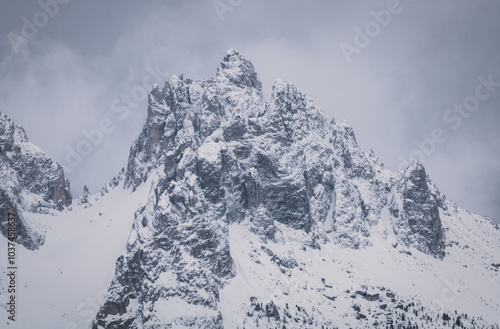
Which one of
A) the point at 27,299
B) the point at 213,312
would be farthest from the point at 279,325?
the point at 27,299

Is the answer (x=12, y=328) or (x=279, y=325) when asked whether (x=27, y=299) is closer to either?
(x=12, y=328)

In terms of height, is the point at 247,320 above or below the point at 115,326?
above

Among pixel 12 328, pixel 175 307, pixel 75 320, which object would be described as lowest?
pixel 12 328

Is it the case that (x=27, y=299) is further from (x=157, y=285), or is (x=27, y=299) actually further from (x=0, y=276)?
(x=157, y=285)

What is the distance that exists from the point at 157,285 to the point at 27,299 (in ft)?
182

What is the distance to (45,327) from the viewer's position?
184875 millimetres

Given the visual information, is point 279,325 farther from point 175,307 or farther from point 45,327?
point 45,327

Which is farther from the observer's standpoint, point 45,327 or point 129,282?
point 129,282

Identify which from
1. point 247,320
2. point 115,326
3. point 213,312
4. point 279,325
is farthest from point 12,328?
point 279,325

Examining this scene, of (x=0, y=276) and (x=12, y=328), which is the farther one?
(x=0, y=276)

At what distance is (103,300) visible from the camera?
19775cm

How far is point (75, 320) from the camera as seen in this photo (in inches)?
7598

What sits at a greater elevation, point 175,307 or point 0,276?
point 175,307

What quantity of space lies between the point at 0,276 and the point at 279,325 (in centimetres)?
12121
